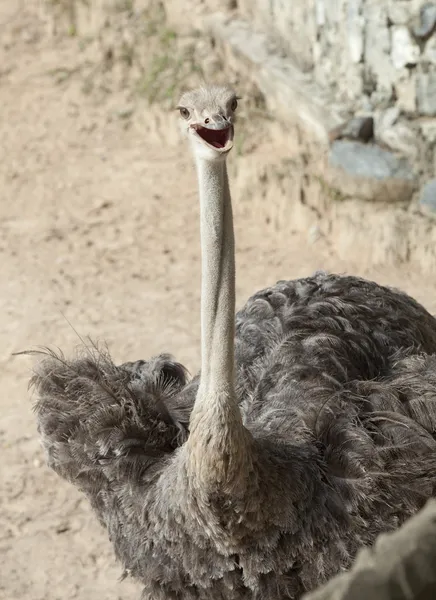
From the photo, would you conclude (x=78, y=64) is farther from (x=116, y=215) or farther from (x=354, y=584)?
(x=354, y=584)

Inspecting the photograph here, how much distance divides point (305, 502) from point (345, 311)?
117 cm

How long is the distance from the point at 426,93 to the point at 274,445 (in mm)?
4260

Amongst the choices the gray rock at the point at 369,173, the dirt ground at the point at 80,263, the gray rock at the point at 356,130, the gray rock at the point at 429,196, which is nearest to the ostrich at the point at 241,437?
the dirt ground at the point at 80,263

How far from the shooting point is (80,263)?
26.5ft

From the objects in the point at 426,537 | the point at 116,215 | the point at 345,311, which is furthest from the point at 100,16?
the point at 426,537

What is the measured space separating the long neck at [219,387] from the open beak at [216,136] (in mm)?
227

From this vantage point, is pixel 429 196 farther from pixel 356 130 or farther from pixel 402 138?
pixel 356 130

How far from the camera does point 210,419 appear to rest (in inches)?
132

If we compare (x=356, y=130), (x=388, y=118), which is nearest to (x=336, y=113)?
(x=356, y=130)

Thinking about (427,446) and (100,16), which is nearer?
(427,446)

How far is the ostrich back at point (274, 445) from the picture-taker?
3.54 m

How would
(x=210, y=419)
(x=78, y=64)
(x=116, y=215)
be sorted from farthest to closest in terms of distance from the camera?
(x=78, y=64), (x=116, y=215), (x=210, y=419)

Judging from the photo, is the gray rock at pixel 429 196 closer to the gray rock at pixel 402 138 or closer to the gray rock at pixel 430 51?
the gray rock at pixel 402 138

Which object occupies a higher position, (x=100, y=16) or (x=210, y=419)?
(x=210, y=419)
